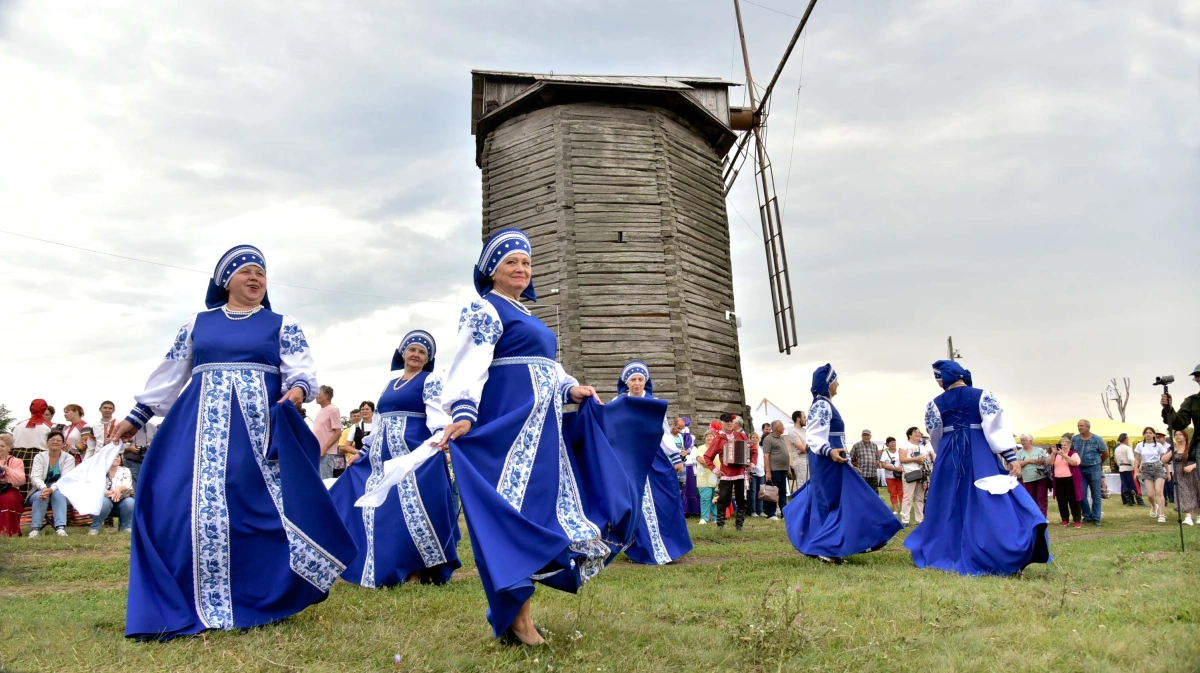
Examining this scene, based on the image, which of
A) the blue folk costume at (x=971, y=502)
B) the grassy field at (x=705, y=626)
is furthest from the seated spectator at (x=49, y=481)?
the blue folk costume at (x=971, y=502)

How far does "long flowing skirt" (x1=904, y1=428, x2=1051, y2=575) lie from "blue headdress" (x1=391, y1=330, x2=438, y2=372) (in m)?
4.04

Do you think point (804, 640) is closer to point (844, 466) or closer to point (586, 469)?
point (586, 469)

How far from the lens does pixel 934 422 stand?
23.9 feet

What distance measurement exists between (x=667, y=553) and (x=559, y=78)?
1273 centimetres

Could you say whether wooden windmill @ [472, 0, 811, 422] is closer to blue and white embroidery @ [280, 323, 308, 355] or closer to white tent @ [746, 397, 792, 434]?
white tent @ [746, 397, 792, 434]

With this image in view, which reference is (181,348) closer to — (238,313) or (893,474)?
(238,313)

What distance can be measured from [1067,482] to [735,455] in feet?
17.7

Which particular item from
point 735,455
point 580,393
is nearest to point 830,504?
point 735,455

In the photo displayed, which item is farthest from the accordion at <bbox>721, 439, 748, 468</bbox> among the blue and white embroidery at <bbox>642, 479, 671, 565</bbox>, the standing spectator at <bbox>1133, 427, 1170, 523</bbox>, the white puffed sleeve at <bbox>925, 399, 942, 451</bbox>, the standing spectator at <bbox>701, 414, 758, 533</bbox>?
the standing spectator at <bbox>1133, 427, 1170, 523</bbox>

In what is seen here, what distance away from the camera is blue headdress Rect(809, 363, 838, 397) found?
7.87m

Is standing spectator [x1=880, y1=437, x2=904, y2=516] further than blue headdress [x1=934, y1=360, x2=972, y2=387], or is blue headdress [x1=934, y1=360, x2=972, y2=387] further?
standing spectator [x1=880, y1=437, x2=904, y2=516]

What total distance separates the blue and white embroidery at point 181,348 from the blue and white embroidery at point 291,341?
491 millimetres

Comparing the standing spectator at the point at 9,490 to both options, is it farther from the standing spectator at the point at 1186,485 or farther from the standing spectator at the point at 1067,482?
the standing spectator at the point at 1067,482

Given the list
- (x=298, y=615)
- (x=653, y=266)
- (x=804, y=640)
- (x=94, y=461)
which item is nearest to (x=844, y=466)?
(x=804, y=640)
